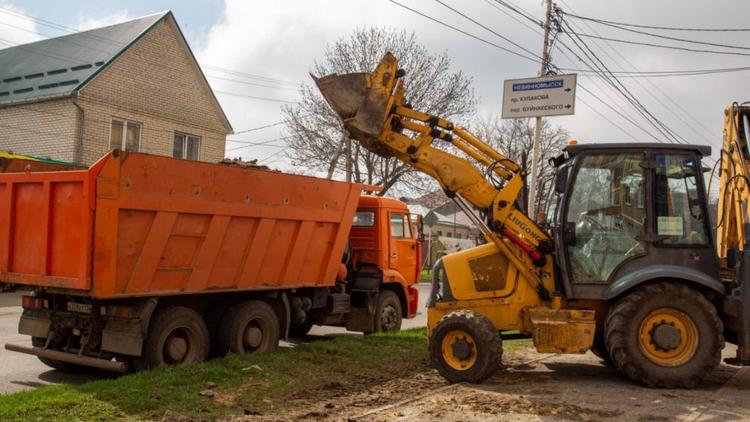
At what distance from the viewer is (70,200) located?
6.99 metres

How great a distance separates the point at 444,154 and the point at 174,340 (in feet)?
12.7

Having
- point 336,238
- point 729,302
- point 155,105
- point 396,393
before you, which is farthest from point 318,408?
point 155,105

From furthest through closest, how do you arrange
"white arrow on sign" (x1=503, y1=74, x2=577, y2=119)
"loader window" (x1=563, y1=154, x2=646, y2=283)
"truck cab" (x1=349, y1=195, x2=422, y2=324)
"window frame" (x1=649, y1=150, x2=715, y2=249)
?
"white arrow on sign" (x1=503, y1=74, x2=577, y2=119)
"truck cab" (x1=349, y1=195, x2=422, y2=324)
"loader window" (x1=563, y1=154, x2=646, y2=283)
"window frame" (x1=649, y1=150, x2=715, y2=249)

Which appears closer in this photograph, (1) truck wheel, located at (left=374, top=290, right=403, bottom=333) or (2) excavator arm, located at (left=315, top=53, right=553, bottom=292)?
(2) excavator arm, located at (left=315, top=53, right=553, bottom=292)

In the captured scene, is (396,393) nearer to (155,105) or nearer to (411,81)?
(155,105)

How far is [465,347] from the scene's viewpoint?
24.8ft

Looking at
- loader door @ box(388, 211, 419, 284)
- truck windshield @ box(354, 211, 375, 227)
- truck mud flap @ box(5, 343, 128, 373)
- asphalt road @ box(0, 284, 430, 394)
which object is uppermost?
truck windshield @ box(354, 211, 375, 227)

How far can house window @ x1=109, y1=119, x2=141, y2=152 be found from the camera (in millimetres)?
22391

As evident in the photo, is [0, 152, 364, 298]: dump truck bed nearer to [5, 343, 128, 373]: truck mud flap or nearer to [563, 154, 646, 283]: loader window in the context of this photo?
[5, 343, 128, 373]: truck mud flap

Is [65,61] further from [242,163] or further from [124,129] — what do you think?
[242,163]

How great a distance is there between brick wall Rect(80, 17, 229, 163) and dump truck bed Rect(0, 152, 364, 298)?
49.4 feet

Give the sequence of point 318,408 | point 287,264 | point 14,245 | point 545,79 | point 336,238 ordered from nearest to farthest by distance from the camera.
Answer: point 318,408 → point 14,245 → point 287,264 → point 336,238 → point 545,79

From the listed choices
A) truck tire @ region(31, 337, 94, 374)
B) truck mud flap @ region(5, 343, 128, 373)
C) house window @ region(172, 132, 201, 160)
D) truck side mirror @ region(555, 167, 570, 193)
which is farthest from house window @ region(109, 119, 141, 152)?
truck side mirror @ region(555, 167, 570, 193)

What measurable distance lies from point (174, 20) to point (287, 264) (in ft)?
60.7
